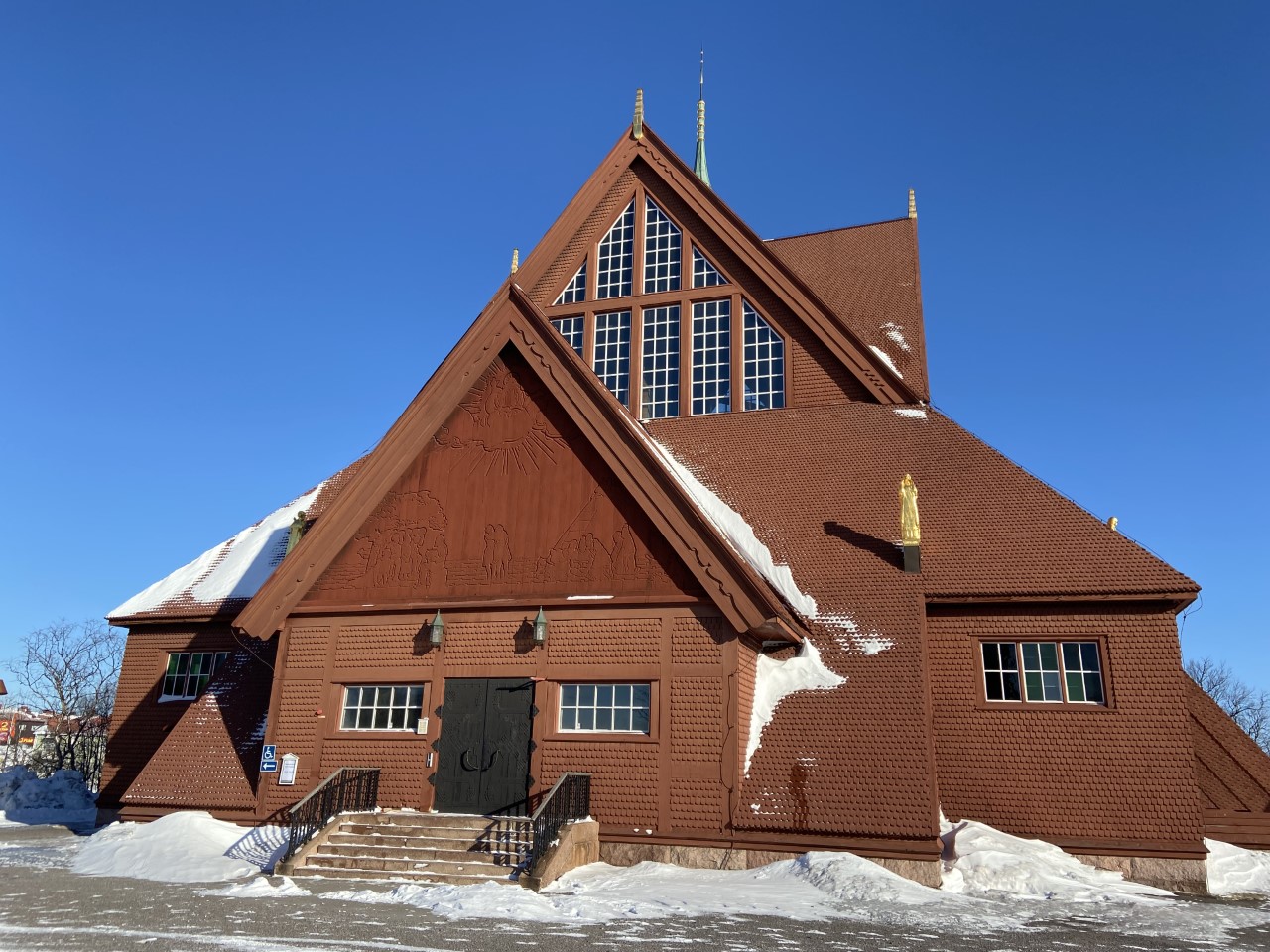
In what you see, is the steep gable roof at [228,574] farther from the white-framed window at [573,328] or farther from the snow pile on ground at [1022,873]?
the snow pile on ground at [1022,873]

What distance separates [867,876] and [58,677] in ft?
141

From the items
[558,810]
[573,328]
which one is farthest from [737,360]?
[558,810]

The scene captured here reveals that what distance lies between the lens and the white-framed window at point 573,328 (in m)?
21.9

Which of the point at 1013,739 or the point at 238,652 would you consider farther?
the point at 238,652

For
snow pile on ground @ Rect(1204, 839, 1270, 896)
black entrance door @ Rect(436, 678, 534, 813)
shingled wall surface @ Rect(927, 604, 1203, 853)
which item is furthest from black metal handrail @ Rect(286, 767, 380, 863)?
snow pile on ground @ Rect(1204, 839, 1270, 896)

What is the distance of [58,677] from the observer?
43.3 m

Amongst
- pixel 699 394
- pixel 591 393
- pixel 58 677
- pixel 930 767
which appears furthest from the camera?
pixel 58 677

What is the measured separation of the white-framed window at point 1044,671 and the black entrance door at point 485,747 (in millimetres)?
7246

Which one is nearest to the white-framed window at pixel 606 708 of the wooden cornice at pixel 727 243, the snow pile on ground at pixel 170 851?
the snow pile on ground at pixel 170 851

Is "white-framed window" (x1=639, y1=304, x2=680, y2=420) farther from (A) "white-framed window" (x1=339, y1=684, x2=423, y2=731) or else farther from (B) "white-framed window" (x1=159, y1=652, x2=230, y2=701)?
(B) "white-framed window" (x1=159, y1=652, x2=230, y2=701)

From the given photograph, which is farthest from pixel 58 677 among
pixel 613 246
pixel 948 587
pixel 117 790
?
pixel 948 587

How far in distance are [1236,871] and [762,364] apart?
12.0 m

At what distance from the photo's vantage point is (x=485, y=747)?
14.5m

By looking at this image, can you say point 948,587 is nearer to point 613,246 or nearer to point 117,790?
point 613,246
